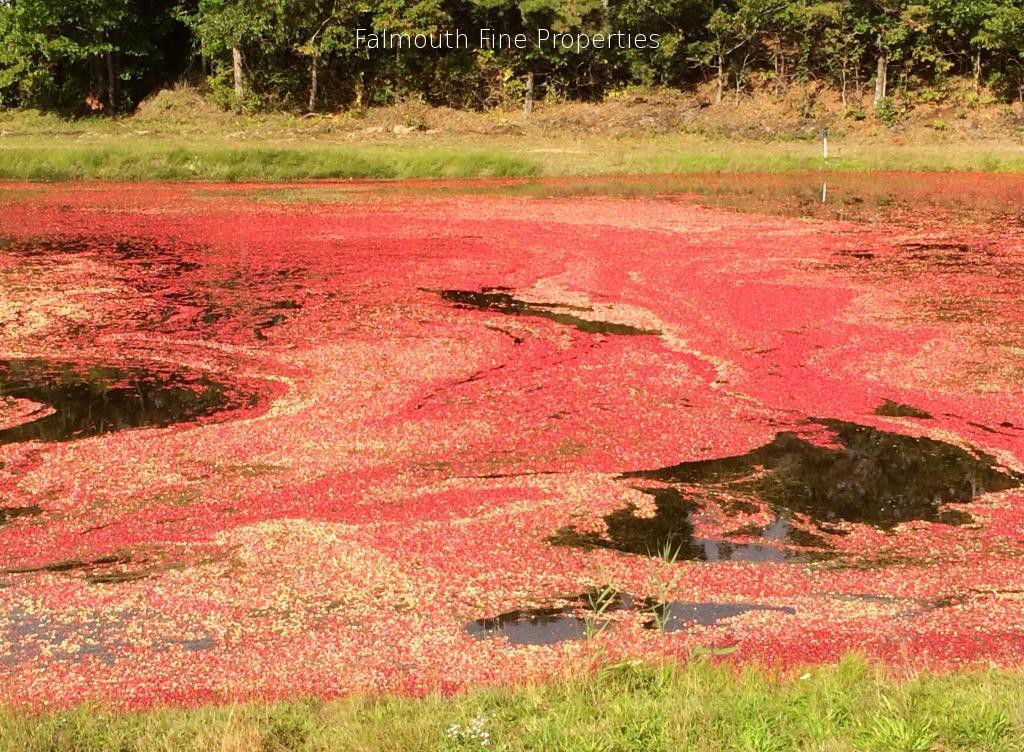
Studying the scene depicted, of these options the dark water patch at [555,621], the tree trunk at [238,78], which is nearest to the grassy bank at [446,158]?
the tree trunk at [238,78]

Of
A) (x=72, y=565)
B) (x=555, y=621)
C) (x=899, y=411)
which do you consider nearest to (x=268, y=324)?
(x=72, y=565)

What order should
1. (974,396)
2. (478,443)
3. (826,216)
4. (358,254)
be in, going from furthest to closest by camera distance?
(826,216), (358,254), (974,396), (478,443)

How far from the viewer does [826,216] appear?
27.5 m

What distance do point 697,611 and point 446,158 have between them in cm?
3162

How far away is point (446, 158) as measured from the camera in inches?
1474

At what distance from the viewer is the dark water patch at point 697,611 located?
7.09m

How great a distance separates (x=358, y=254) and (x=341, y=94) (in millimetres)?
34088

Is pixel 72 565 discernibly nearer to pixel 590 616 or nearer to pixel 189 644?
pixel 189 644

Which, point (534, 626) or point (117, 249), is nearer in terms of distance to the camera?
point (534, 626)

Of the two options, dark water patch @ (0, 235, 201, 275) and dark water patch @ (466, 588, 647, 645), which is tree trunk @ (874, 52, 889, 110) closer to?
dark water patch @ (0, 235, 201, 275)

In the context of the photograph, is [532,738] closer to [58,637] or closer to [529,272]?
[58,637]

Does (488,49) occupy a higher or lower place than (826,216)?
higher

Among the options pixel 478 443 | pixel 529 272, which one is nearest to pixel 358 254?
pixel 529 272

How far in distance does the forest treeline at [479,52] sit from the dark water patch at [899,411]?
39.9 m
